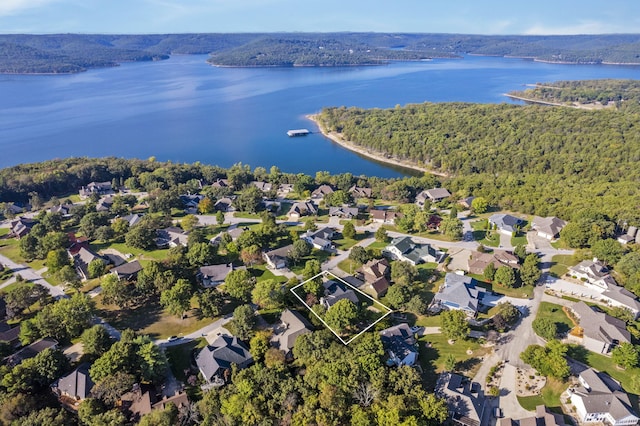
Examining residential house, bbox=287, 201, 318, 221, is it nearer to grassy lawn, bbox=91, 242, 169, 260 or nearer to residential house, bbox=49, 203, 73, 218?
grassy lawn, bbox=91, 242, 169, 260

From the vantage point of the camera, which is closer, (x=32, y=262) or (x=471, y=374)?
(x=471, y=374)

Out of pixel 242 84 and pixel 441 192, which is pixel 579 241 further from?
pixel 242 84

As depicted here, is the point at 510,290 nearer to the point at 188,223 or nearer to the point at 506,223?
the point at 506,223

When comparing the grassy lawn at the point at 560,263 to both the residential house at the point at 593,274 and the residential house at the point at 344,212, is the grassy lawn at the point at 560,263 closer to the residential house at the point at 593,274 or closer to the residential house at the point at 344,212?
the residential house at the point at 593,274

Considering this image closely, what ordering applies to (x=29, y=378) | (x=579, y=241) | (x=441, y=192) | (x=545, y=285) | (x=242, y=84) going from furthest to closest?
(x=242, y=84) < (x=441, y=192) < (x=579, y=241) < (x=545, y=285) < (x=29, y=378)

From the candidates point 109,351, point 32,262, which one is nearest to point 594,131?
point 109,351

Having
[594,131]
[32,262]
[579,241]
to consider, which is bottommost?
[32,262]

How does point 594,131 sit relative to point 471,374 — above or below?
above
